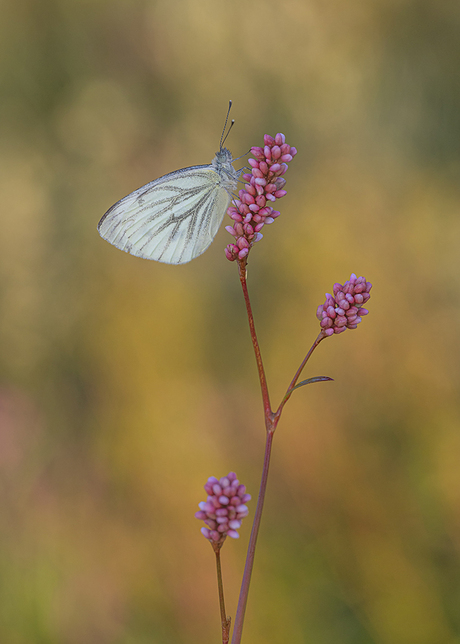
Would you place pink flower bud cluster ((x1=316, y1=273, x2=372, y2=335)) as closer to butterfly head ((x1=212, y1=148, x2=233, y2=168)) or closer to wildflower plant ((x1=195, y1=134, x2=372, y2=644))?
wildflower plant ((x1=195, y1=134, x2=372, y2=644))

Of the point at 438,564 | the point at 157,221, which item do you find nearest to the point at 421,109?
the point at 157,221

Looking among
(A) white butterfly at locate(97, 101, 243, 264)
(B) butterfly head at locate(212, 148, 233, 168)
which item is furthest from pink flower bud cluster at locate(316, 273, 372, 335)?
(B) butterfly head at locate(212, 148, 233, 168)

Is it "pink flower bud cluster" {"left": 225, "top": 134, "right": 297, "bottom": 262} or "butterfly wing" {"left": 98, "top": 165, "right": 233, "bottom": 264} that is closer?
"pink flower bud cluster" {"left": 225, "top": 134, "right": 297, "bottom": 262}

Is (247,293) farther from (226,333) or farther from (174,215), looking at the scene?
(226,333)

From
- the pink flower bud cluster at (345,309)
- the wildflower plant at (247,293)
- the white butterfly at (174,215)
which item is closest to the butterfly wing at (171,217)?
the white butterfly at (174,215)

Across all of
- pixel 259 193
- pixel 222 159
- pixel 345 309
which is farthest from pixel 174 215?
pixel 345 309
